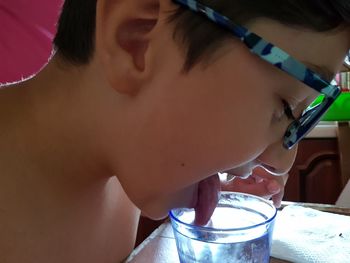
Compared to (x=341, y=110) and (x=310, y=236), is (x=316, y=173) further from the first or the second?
(x=310, y=236)

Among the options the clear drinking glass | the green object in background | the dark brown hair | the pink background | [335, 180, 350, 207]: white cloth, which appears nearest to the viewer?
the dark brown hair

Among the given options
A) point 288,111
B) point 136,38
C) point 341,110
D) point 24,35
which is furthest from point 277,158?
point 341,110

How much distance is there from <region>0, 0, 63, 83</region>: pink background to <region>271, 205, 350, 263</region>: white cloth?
0.41 m

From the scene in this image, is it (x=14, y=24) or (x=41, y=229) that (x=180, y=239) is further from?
(x=14, y=24)

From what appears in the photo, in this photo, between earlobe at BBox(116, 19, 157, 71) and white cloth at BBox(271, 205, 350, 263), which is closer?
earlobe at BBox(116, 19, 157, 71)

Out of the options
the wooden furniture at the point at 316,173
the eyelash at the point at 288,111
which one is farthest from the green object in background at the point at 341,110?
the eyelash at the point at 288,111

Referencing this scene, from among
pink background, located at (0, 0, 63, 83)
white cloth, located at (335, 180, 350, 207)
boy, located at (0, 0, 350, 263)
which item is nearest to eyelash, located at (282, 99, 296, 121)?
boy, located at (0, 0, 350, 263)

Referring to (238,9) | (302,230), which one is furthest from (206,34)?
(302,230)

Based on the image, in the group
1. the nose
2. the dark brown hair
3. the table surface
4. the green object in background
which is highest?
the dark brown hair

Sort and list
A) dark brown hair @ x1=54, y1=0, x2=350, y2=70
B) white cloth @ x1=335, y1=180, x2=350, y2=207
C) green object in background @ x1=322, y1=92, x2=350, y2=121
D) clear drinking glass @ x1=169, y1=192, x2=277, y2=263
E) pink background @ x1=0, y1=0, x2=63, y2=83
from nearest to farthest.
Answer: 1. dark brown hair @ x1=54, y1=0, x2=350, y2=70
2. clear drinking glass @ x1=169, y1=192, x2=277, y2=263
3. pink background @ x1=0, y1=0, x2=63, y2=83
4. white cloth @ x1=335, y1=180, x2=350, y2=207
5. green object in background @ x1=322, y1=92, x2=350, y2=121

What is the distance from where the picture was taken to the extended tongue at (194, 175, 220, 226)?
524 millimetres

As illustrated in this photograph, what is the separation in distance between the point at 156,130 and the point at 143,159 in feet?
0.11

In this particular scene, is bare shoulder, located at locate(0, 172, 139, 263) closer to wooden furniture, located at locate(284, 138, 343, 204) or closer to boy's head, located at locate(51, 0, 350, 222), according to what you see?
boy's head, located at locate(51, 0, 350, 222)

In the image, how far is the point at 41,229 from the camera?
465 millimetres
